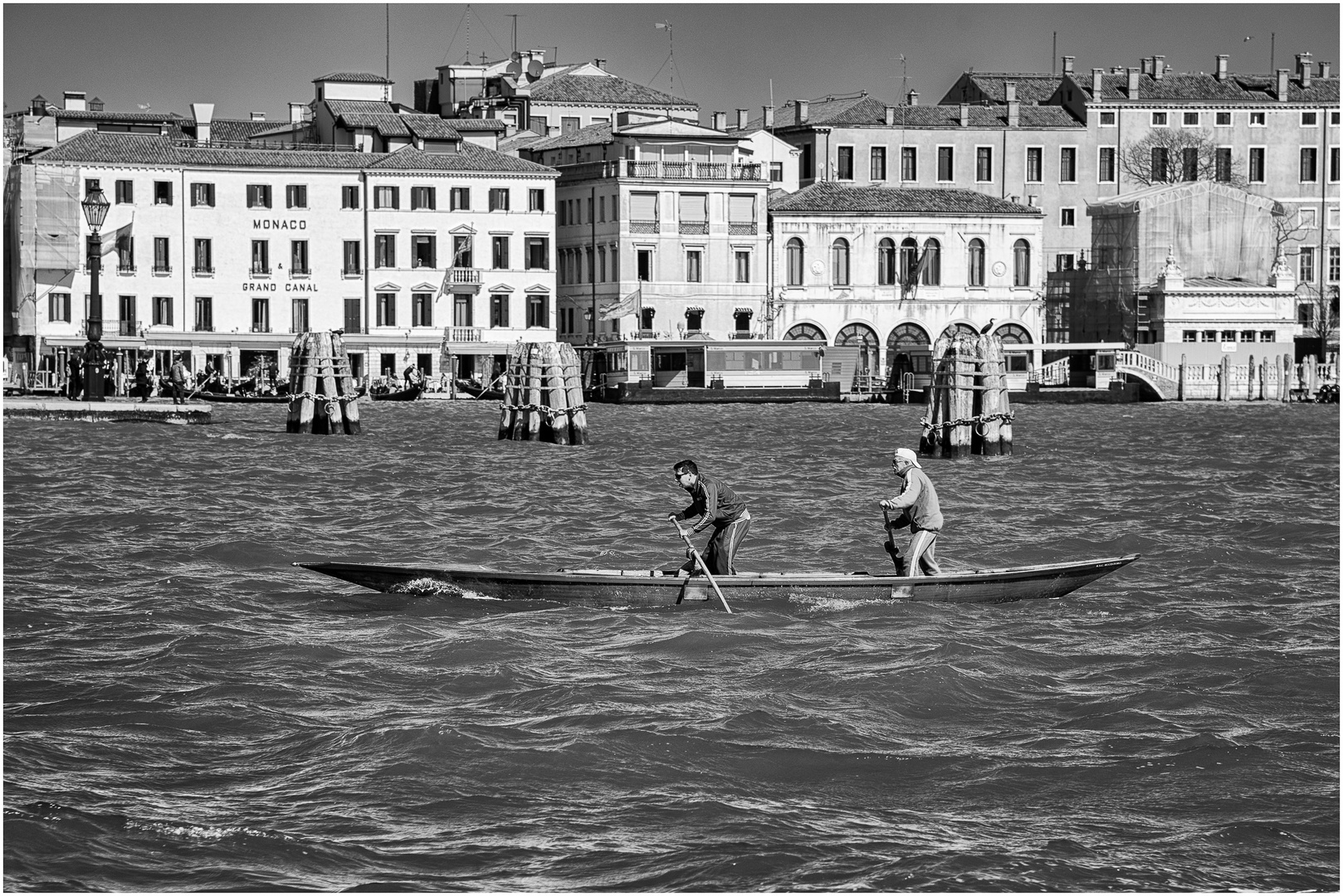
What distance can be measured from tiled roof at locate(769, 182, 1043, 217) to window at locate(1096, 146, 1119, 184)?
16.1ft

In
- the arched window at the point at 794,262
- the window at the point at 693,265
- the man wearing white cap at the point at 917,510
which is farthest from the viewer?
the arched window at the point at 794,262

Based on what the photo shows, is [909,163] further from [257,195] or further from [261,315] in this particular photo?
[261,315]

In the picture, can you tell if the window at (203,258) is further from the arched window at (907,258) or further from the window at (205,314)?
the arched window at (907,258)

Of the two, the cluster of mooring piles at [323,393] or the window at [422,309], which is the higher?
the window at [422,309]

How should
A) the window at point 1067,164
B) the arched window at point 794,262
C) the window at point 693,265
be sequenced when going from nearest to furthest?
the window at point 693,265 < the arched window at point 794,262 < the window at point 1067,164

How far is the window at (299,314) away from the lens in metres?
64.6

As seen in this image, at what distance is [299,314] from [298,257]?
67.7 inches

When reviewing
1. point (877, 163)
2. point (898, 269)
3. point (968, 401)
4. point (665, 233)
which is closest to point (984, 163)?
point (877, 163)

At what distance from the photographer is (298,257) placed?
64750mm

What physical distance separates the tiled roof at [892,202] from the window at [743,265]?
184 cm

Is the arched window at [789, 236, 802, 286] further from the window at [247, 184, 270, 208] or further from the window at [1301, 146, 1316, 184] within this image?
the window at [1301, 146, 1316, 184]

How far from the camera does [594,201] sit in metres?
68.2

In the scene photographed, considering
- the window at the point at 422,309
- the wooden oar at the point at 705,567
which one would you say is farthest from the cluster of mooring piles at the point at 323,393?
the wooden oar at the point at 705,567

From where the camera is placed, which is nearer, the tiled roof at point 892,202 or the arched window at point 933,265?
the tiled roof at point 892,202
